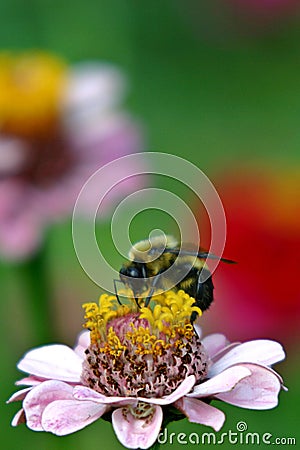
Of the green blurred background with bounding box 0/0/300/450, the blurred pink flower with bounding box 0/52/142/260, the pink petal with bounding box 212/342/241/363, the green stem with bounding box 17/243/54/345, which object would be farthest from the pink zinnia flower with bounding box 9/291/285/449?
the green blurred background with bounding box 0/0/300/450

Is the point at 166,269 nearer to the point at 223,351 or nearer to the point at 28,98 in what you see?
the point at 223,351

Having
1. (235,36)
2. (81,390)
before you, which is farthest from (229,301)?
(235,36)

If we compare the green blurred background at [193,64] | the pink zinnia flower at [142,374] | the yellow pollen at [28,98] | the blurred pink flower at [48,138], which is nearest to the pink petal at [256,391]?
the pink zinnia flower at [142,374]

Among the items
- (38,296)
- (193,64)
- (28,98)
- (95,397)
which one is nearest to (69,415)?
(95,397)

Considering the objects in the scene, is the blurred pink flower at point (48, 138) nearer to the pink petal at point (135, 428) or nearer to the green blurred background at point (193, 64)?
the green blurred background at point (193, 64)

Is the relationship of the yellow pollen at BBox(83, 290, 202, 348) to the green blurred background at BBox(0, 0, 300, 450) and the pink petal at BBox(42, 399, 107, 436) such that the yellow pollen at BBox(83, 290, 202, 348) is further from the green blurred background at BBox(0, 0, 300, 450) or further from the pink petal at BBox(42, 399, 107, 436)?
the green blurred background at BBox(0, 0, 300, 450)
